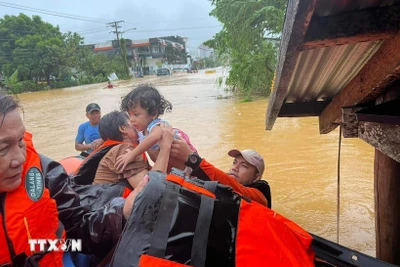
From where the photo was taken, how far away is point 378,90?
1857 mm

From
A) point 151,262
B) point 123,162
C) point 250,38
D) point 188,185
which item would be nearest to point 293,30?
point 188,185

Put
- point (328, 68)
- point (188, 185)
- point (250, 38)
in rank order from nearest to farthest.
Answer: point (188, 185) → point (328, 68) → point (250, 38)

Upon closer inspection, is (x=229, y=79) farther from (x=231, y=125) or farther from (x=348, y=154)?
(x=348, y=154)

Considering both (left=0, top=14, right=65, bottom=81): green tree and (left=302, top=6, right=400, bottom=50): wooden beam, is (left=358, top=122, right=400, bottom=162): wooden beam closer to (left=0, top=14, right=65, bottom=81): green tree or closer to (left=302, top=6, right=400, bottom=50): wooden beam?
(left=302, top=6, right=400, bottom=50): wooden beam

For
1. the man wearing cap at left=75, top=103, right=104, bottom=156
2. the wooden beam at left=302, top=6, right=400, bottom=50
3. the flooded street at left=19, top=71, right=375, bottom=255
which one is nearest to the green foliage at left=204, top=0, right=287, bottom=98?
the flooded street at left=19, top=71, right=375, bottom=255

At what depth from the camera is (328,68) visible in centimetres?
218

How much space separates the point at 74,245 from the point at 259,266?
930 mm

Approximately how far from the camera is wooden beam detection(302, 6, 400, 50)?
1.41m

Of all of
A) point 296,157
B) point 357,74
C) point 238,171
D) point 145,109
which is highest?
point 357,74

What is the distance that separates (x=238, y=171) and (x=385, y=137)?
122cm

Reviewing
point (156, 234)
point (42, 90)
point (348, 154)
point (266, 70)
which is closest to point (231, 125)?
point (348, 154)

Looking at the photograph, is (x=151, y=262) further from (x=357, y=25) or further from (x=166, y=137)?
(x=357, y=25)

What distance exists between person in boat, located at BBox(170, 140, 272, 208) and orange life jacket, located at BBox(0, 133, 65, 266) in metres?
0.96

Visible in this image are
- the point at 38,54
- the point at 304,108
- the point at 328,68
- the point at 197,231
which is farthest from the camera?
the point at 38,54
